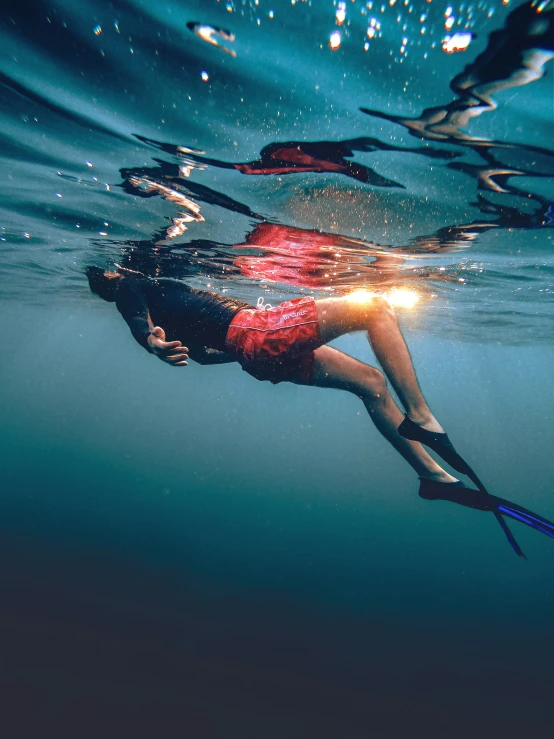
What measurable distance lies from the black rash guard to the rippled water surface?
2.47m

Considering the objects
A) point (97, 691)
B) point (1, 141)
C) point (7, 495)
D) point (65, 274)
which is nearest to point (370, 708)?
point (97, 691)

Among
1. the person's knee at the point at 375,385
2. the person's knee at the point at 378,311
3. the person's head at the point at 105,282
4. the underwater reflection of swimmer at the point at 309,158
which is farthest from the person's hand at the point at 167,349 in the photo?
the underwater reflection of swimmer at the point at 309,158

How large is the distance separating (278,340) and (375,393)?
1.41 meters

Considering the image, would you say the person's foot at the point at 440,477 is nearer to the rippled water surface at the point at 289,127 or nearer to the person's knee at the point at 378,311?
the person's knee at the point at 378,311

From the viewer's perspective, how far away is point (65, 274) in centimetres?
1803

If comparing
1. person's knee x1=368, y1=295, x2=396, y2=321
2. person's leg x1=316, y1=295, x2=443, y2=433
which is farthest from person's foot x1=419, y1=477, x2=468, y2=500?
person's knee x1=368, y1=295, x2=396, y2=321

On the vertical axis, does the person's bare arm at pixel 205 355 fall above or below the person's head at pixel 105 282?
below

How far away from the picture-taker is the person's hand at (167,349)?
4082 millimetres

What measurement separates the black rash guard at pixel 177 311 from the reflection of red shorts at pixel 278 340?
9.4 inches

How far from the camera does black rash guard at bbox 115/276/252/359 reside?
4.77 metres

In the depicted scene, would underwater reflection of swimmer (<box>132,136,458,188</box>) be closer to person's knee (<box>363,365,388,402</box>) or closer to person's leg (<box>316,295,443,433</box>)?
person's leg (<box>316,295,443,433</box>)

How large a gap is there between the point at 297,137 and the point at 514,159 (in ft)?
10.6

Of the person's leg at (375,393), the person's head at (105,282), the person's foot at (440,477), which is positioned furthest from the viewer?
the person's head at (105,282)

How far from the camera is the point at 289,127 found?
5.22m
